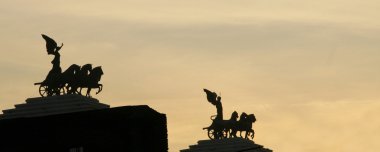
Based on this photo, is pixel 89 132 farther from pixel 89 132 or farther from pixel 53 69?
pixel 53 69

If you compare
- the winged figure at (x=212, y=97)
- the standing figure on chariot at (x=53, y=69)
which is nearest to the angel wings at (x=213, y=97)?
the winged figure at (x=212, y=97)

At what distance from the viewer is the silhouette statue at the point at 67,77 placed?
9169 cm

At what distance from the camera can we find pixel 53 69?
93.2 metres

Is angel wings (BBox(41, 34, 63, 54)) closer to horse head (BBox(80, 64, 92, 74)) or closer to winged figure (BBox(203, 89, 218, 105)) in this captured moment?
horse head (BBox(80, 64, 92, 74))

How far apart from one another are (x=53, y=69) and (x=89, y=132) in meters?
9.23

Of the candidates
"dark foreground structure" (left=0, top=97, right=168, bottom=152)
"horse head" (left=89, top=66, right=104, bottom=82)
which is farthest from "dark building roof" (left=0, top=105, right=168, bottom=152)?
"horse head" (left=89, top=66, right=104, bottom=82)

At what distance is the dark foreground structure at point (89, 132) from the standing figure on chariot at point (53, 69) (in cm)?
685

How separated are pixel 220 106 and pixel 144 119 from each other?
166 feet

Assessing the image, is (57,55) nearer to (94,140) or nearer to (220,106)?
(94,140)

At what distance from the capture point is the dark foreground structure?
278ft

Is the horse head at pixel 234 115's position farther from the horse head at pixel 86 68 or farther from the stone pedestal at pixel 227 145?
the horse head at pixel 86 68

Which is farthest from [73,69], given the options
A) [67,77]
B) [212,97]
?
[212,97]

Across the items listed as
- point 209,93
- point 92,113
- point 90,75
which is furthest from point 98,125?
point 209,93

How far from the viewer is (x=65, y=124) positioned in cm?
8550
